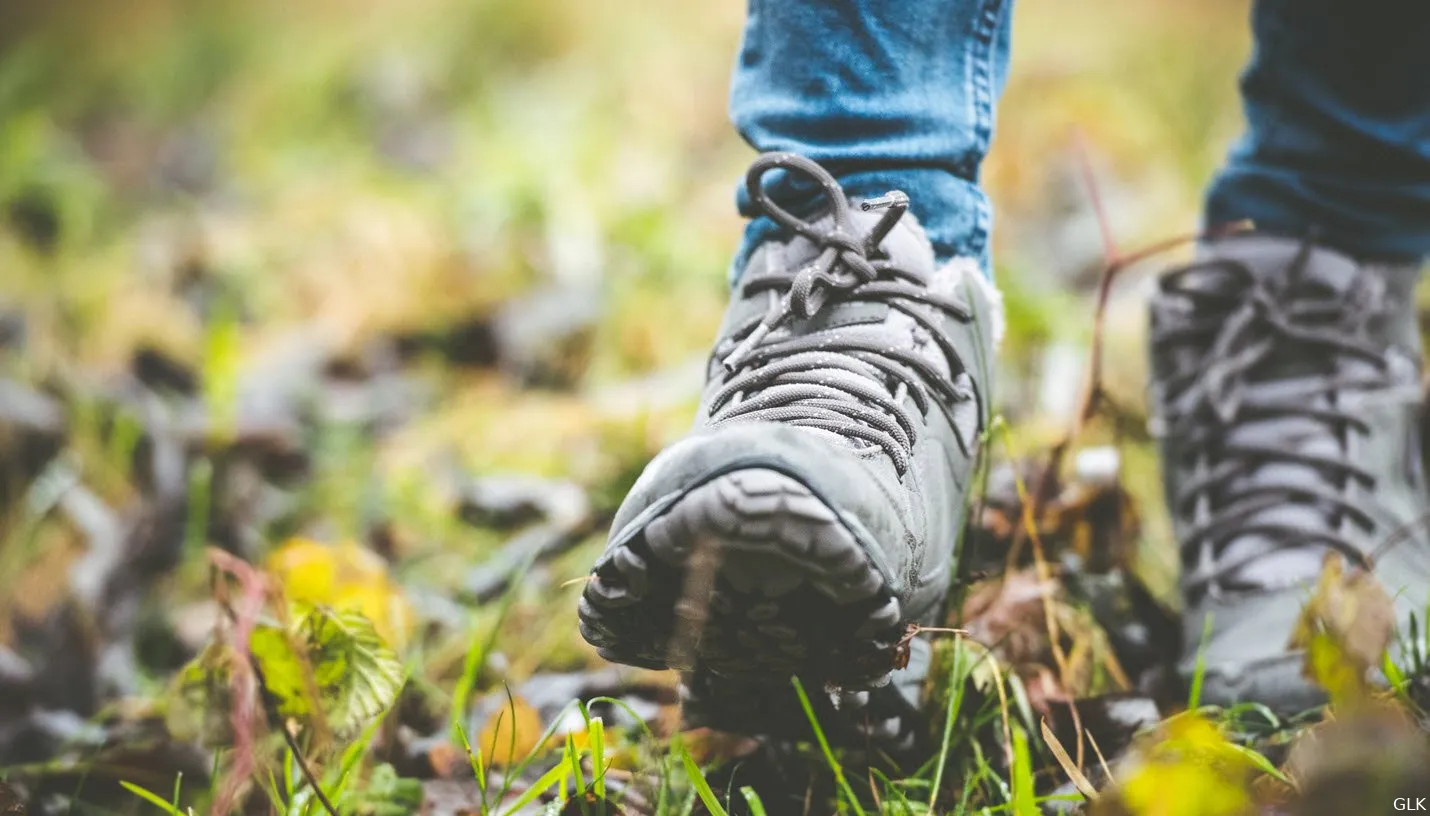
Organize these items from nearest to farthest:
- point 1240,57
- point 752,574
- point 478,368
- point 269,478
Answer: point 752,574 < point 269,478 < point 478,368 < point 1240,57

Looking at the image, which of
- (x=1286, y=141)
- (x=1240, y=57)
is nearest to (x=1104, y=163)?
(x=1240, y=57)

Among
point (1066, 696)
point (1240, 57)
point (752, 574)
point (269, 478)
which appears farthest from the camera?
point (1240, 57)

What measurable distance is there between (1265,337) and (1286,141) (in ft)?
0.90

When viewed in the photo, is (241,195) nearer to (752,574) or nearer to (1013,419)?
(1013,419)

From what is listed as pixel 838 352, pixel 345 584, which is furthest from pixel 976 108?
pixel 345 584

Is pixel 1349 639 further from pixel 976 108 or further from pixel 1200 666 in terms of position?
pixel 976 108

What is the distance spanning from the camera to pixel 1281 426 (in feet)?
3.85

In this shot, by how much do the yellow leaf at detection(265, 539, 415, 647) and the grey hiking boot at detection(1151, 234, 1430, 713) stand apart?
36.0 inches

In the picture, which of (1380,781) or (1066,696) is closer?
(1380,781)

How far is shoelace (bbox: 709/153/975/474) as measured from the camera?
854 millimetres

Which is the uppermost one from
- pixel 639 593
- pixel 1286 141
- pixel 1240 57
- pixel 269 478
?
pixel 1240 57

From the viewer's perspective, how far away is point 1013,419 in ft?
6.75

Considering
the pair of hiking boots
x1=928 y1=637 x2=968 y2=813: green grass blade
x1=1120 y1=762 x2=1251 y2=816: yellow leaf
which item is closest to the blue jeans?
the pair of hiking boots

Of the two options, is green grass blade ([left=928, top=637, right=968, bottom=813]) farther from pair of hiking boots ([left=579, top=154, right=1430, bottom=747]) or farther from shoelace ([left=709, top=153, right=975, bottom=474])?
shoelace ([left=709, top=153, right=975, bottom=474])
